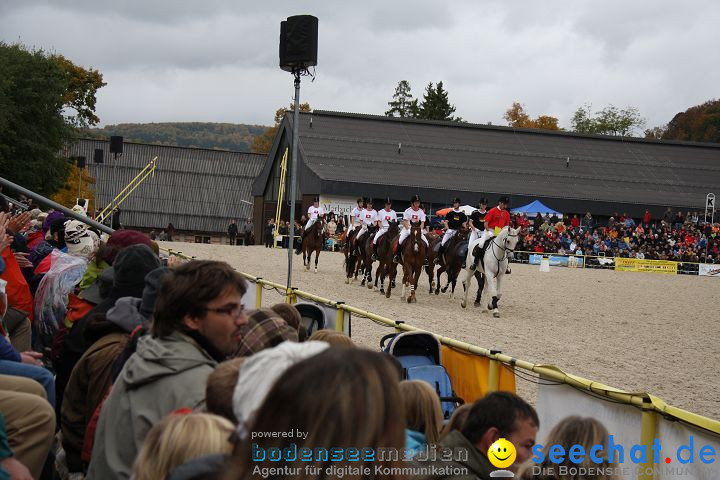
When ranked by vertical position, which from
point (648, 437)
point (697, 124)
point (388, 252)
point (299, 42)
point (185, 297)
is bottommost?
point (648, 437)

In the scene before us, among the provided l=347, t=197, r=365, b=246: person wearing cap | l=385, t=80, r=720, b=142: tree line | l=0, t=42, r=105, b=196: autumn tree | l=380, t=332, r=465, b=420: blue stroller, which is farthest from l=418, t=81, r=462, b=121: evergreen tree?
l=380, t=332, r=465, b=420: blue stroller

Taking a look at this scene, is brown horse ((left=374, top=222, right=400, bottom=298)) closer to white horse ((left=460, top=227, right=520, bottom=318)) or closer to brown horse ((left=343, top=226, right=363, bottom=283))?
brown horse ((left=343, top=226, right=363, bottom=283))

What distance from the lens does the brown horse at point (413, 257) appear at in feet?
72.5

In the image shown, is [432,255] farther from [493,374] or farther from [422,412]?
[422,412]

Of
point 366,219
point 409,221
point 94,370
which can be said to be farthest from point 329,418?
point 366,219

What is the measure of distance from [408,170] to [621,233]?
15.9 meters

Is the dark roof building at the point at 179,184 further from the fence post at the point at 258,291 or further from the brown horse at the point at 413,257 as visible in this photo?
the fence post at the point at 258,291

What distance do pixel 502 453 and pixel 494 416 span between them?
159mm

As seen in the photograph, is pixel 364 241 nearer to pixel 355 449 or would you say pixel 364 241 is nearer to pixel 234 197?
pixel 355 449

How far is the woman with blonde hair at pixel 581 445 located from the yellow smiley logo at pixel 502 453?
0.27 m

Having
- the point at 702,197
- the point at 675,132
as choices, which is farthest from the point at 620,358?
the point at 675,132

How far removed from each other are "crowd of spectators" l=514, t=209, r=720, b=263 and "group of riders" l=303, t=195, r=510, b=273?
17331 millimetres

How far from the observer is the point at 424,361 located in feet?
22.0

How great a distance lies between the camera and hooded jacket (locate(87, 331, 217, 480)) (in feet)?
11.1
